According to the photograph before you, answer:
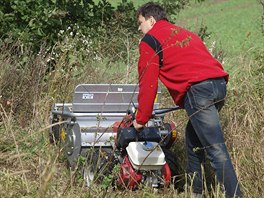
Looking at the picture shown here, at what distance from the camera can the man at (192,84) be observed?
4.81 meters

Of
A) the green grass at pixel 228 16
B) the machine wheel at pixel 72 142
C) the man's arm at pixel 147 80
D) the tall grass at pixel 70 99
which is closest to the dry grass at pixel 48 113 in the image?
the tall grass at pixel 70 99

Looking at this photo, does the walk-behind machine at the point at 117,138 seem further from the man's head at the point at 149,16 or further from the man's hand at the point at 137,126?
the man's head at the point at 149,16

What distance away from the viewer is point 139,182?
5180 millimetres

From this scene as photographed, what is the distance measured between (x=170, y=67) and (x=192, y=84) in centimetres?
23

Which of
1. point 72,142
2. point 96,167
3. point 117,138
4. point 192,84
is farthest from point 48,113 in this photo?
point 96,167

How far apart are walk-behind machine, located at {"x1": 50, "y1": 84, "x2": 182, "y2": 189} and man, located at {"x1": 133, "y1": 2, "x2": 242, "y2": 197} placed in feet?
0.84

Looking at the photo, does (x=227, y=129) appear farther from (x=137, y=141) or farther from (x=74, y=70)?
(x=74, y=70)

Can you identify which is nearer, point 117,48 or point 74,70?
point 74,70

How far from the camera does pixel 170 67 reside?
491 cm

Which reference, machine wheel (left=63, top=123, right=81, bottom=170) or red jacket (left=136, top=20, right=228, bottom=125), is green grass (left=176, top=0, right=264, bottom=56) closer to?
machine wheel (left=63, top=123, right=81, bottom=170)

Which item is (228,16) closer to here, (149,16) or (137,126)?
(149,16)

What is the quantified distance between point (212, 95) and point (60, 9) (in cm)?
347

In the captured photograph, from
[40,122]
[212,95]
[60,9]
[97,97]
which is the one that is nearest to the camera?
[212,95]

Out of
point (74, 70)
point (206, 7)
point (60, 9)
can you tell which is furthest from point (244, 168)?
point (206, 7)
